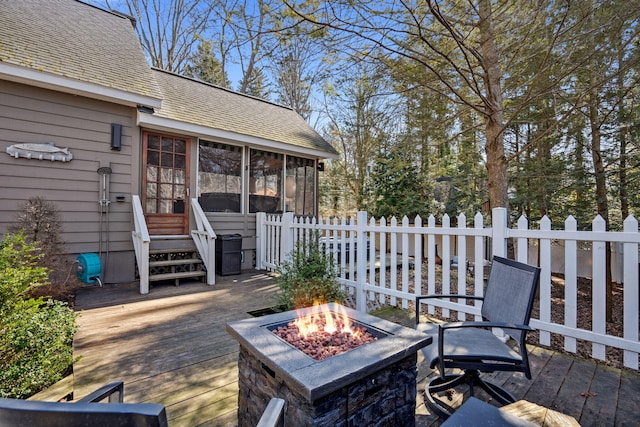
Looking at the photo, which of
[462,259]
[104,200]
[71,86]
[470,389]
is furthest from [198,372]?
[71,86]

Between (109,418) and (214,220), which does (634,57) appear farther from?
(214,220)

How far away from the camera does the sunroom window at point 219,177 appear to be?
6094mm

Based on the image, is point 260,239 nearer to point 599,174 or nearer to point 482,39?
point 482,39

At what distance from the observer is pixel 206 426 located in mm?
1639

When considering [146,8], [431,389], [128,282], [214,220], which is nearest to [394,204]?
[214,220]

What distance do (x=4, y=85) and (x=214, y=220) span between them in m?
3.58

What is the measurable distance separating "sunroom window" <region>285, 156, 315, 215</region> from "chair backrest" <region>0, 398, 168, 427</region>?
6.79 meters

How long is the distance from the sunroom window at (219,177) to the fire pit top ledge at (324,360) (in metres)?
4.87

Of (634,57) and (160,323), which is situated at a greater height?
(634,57)

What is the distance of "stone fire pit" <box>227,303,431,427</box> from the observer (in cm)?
119

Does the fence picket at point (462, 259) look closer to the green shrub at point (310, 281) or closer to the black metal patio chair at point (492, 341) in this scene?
the black metal patio chair at point (492, 341)

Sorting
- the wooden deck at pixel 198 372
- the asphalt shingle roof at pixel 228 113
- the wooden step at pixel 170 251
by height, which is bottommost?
the wooden deck at pixel 198 372

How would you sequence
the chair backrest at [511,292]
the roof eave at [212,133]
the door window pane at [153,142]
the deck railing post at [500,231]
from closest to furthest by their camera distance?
the chair backrest at [511,292] < the deck railing post at [500,231] < the roof eave at [212,133] < the door window pane at [153,142]

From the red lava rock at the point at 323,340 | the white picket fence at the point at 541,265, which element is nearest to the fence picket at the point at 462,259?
the white picket fence at the point at 541,265
